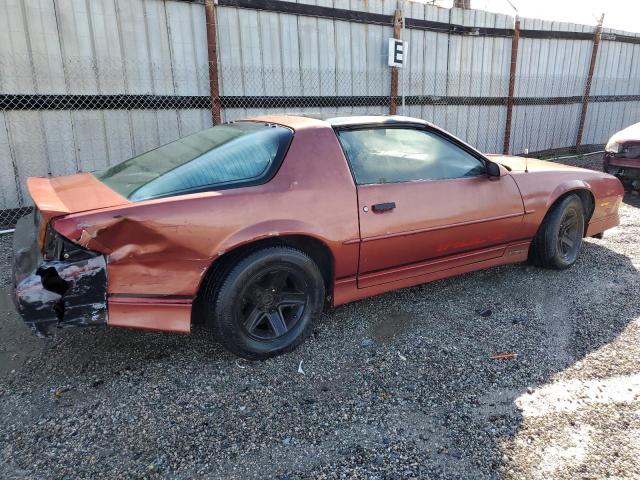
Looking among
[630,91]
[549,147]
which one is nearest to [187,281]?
[549,147]

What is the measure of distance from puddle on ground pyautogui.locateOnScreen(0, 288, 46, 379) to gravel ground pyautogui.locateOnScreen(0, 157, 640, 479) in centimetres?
1

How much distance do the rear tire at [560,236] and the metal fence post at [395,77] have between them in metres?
3.92

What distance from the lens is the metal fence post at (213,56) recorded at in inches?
222

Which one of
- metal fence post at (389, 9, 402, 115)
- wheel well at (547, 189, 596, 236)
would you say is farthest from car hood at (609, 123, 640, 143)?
metal fence post at (389, 9, 402, 115)

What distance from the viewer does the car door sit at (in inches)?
119

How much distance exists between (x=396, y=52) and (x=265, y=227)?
539 centimetres

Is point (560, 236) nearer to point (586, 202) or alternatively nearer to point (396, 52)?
point (586, 202)

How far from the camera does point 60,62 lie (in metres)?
5.01

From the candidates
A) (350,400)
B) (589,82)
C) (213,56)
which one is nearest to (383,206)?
(350,400)

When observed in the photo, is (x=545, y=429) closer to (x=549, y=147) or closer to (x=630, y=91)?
(x=549, y=147)

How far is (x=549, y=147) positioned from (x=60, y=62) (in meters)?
9.31

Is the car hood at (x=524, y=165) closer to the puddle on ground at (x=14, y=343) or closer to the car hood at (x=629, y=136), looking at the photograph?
the car hood at (x=629, y=136)

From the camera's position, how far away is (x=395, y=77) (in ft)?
24.2

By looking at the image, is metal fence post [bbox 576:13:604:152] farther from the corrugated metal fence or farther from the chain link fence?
the chain link fence
